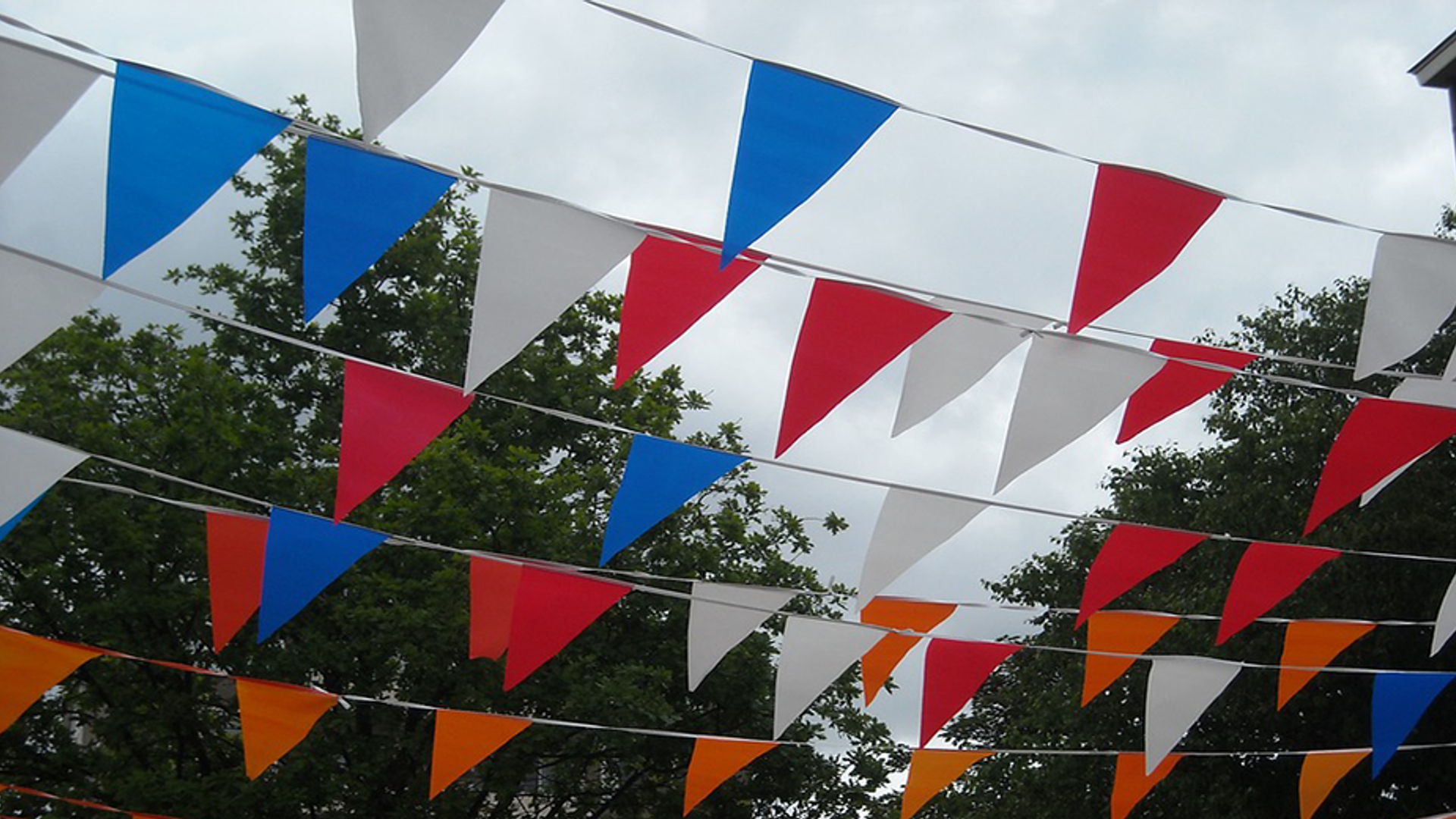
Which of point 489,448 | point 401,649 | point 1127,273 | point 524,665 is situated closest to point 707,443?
point 489,448

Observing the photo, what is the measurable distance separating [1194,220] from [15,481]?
351cm

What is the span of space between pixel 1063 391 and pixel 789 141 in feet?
4.51

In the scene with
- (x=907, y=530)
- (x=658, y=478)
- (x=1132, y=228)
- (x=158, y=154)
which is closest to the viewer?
(x=158, y=154)

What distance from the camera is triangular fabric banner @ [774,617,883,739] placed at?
19.1 ft

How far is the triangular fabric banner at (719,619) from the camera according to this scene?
18.4 ft

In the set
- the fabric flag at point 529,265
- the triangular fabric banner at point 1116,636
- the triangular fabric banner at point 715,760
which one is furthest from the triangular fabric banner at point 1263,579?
the fabric flag at point 529,265

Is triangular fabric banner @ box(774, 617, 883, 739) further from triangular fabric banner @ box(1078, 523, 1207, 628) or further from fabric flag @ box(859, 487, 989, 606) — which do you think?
triangular fabric banner @ box(1078, 523, 1207, 628)

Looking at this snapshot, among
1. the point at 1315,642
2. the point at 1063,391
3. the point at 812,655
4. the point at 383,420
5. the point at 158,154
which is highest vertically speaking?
the point at 158,154

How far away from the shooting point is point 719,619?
5.66 meters

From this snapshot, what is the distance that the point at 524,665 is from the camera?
5594mm

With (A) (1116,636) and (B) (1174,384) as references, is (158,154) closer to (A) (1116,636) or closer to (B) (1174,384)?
(B) (1174,384)

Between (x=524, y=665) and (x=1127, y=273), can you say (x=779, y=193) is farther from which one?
(x=524, y=665)

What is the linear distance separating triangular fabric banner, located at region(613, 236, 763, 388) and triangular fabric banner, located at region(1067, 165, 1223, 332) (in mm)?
1014

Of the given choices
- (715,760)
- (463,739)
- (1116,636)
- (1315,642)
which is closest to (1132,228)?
(1116,636)
